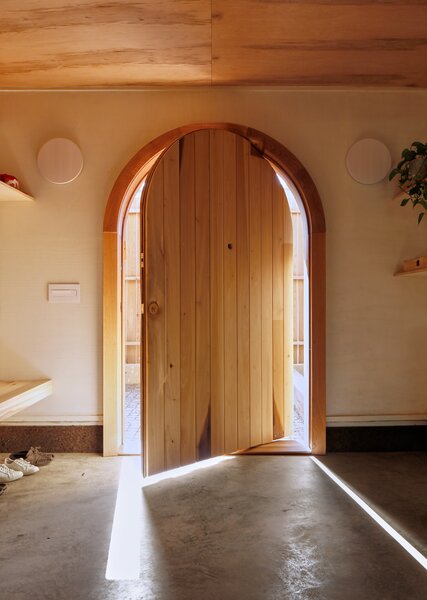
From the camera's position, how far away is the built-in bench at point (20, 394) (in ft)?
7.81

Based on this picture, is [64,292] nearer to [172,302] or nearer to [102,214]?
[102,214]

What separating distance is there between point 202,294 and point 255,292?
1.16 ft

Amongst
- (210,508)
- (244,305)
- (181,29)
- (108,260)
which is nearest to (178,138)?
(181,29)

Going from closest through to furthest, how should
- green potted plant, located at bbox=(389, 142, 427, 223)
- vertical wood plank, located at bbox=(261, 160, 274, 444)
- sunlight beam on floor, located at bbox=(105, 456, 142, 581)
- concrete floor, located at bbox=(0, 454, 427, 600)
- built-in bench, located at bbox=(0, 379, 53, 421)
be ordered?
concrete floor, located at bbox=(0, 454, 427, 600)
sunlight beam on floor, located at bbox=(105, 456, 142, 581)
built-in bench, located at bbox=(0, 379, 53, 421)
green potted plant, located at bbox=(389, 142, 427, 223)
vertical wood plank, located at bbox=(261, 160, 274, 444)

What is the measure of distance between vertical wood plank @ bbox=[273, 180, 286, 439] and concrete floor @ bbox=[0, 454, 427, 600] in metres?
0.35

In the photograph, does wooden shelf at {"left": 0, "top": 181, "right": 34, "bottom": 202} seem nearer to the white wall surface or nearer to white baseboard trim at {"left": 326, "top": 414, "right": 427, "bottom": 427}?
the white wall surface

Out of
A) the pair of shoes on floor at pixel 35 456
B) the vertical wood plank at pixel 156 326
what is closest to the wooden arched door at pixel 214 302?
the vertical wood plank at pixel 156 326

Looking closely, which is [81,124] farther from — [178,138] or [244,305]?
[244,305]

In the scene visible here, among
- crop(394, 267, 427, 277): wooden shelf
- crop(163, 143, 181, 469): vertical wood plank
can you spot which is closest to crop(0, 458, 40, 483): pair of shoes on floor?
crop(163, 143, 181, 469): vertical wood plank

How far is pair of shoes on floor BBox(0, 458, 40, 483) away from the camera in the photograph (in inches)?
97.2

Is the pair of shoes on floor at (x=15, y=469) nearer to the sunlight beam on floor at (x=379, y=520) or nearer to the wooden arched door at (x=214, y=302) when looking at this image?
the wooden arched door at (x=214, y=302)

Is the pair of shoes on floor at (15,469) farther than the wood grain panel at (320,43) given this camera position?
Yes

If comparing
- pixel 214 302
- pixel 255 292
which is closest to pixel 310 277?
pixel 255 292

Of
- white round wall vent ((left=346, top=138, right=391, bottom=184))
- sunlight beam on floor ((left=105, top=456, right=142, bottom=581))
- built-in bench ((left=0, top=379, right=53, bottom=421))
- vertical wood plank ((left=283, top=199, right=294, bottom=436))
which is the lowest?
sunlight beam on floor ((left=105, top=456, right=142, bottom=581))
